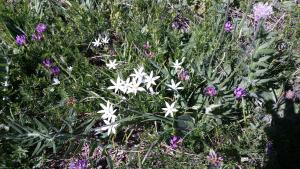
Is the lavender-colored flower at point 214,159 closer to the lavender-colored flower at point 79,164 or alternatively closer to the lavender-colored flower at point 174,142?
the lavender-colored flower at point 174,142

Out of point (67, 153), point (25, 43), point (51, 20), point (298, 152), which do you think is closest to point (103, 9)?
point (51, 20)

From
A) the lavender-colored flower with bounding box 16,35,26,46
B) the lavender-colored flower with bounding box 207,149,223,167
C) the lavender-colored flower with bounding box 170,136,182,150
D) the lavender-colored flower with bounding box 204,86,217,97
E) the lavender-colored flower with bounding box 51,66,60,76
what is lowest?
the lavender-colored flower with bounding box 207,149,223,167

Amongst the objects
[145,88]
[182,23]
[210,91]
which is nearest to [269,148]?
[210,91]

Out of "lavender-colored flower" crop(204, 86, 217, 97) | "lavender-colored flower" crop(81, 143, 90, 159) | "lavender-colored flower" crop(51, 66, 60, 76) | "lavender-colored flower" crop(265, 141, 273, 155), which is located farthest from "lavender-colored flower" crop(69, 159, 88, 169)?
"lavender-colored flower" crop(265, 141, 273, 155)

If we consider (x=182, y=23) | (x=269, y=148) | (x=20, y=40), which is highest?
(x=182, y=23)

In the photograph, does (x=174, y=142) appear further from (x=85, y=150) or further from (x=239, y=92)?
(x=85, y=150)

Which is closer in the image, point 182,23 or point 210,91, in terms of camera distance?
point 210,91

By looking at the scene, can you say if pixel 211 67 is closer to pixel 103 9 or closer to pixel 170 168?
pixel 170 168

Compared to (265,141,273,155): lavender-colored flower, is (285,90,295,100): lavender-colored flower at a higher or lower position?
higher

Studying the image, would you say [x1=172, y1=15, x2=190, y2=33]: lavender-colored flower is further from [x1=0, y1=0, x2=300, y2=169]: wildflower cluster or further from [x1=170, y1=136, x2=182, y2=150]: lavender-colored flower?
[x1=170, y1=136, x2=182, y2=150]: lavender-colored flower

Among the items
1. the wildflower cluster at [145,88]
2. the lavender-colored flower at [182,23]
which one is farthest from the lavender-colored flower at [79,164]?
the lavender-colored flower at [182,23]
